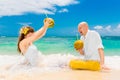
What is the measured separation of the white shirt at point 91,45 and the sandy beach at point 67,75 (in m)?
0.26

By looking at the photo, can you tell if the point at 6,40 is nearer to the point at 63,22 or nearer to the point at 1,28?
the point at 1,28

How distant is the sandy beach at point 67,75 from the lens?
15.1 ft

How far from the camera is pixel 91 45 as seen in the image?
5.20 metres

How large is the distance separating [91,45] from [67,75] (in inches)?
Result: 26.3

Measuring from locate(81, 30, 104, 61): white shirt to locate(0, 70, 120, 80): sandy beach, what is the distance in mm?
260

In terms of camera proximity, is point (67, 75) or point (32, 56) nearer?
point (67, 75)

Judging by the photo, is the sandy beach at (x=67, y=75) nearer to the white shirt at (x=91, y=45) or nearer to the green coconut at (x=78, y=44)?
the white shirt at (x=91, y=45)

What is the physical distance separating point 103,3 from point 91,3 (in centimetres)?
44

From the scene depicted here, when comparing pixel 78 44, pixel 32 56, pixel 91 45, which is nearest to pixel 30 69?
pixel 32 56

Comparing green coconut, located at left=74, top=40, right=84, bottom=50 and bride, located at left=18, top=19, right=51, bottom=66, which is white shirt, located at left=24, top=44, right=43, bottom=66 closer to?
bride, located at left=18, top=19, right=51, bottom=66

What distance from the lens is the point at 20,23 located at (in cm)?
1385

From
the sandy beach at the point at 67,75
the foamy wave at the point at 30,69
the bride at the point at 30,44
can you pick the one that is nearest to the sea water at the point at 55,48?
the foamy wave at the point at 30,69

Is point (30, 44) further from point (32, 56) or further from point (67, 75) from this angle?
point (67, 75)

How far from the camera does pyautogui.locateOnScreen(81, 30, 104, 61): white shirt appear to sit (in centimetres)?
516
